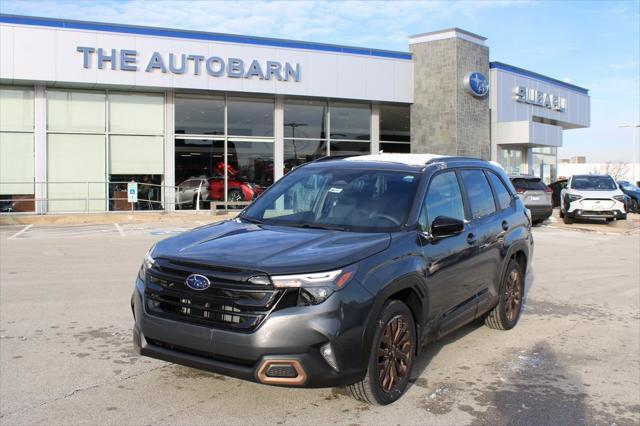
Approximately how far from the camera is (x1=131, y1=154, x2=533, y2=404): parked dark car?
145 inches

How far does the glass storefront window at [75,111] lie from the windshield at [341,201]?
686 inches

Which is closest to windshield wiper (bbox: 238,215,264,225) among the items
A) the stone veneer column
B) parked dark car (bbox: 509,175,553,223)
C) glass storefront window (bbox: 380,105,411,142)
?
parked dark car (bbox: 509,175,553,223)

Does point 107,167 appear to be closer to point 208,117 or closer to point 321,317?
point 208,117

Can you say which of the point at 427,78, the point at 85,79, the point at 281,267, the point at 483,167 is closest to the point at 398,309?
the point at 281,267

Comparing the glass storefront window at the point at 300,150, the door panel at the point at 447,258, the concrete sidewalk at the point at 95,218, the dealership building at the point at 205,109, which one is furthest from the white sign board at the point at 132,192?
the door panel at the point at 447,258

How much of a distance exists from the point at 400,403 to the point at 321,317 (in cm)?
112

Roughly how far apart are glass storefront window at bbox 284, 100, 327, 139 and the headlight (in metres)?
20.8

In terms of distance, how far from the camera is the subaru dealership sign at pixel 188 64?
20.0m

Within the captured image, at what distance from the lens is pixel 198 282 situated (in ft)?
12.6

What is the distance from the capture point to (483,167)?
633 centimetres

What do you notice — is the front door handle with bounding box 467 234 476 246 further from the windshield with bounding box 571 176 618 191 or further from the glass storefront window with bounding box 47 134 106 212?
the glass storefront window with bounding box 47 134 106 212

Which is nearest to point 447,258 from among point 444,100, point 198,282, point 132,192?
point 198,282

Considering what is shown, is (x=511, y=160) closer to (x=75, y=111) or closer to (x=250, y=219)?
(x=75, y=111)

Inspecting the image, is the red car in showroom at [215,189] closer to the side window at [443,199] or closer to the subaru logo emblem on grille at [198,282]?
the side window at [443,199]
